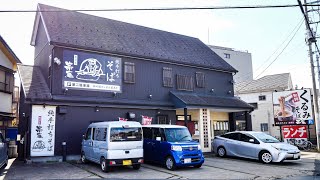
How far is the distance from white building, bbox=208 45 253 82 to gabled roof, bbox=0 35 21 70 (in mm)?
30595

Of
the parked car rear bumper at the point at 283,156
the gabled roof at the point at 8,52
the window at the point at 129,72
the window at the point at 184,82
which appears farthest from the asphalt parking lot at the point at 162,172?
the gabled roof at the point at 8,52

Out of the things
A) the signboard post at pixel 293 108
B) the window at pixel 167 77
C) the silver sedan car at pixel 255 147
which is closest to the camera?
the silver sedan car at pixel 255 147

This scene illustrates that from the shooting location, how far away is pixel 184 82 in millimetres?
19125

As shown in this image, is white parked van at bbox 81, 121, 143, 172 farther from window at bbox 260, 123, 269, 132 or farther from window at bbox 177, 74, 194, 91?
window at bbox 260, 123, 269, 132

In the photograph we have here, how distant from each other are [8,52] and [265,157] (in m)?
16.4

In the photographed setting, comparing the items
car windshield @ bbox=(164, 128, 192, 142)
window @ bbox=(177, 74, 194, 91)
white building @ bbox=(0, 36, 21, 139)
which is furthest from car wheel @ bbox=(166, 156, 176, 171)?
white building @ bbox=(0, 36, 21, 139)

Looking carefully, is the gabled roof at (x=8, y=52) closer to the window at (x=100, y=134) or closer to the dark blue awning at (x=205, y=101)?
the window at (x=100, y=134)

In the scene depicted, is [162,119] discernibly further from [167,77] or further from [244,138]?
[244,138]

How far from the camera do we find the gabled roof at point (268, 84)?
32125 millimetres

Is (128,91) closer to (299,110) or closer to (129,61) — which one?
(129,61)

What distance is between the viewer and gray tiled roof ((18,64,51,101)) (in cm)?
1322

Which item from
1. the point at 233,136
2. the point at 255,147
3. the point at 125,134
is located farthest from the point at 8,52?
the point at 255,147

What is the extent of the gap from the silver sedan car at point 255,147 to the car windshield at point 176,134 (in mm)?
3947

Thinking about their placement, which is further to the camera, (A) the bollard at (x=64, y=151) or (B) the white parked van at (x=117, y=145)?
(A) the bollard at (x=64, y=151)
